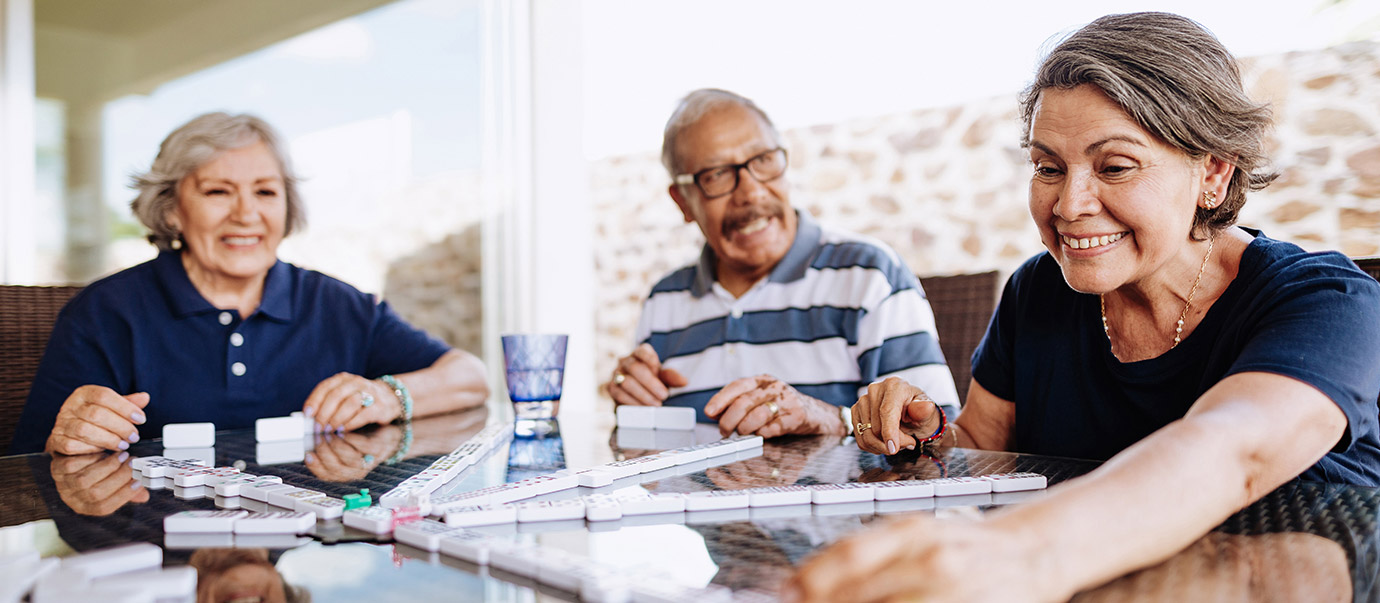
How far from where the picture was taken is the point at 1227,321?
115cm

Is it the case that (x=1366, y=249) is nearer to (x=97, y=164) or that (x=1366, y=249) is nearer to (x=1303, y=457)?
(x=1303, y=457)

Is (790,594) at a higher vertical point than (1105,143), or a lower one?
lower

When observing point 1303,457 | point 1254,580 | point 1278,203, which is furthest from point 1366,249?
point 1254,580

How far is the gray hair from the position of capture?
2.21 metres

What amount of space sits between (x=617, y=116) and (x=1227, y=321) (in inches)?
191

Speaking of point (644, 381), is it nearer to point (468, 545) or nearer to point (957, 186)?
point (468, 545)

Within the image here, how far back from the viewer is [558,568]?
602 mm

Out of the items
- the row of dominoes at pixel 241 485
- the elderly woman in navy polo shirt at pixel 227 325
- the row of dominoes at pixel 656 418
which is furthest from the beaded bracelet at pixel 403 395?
the row of dominoes at pixel 241 485

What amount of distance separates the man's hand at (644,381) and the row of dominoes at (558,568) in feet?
3.26

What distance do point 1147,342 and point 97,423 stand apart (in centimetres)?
157

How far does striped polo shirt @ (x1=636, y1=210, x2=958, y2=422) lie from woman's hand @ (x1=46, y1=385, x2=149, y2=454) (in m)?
1.05

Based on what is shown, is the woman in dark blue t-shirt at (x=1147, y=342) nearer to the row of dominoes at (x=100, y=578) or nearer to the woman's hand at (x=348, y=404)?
the row of dominoes at (x=100, y=578)

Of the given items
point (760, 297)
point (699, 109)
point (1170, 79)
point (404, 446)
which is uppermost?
point (699, 109)

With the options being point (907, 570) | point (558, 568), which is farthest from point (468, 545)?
point (907, 570)
